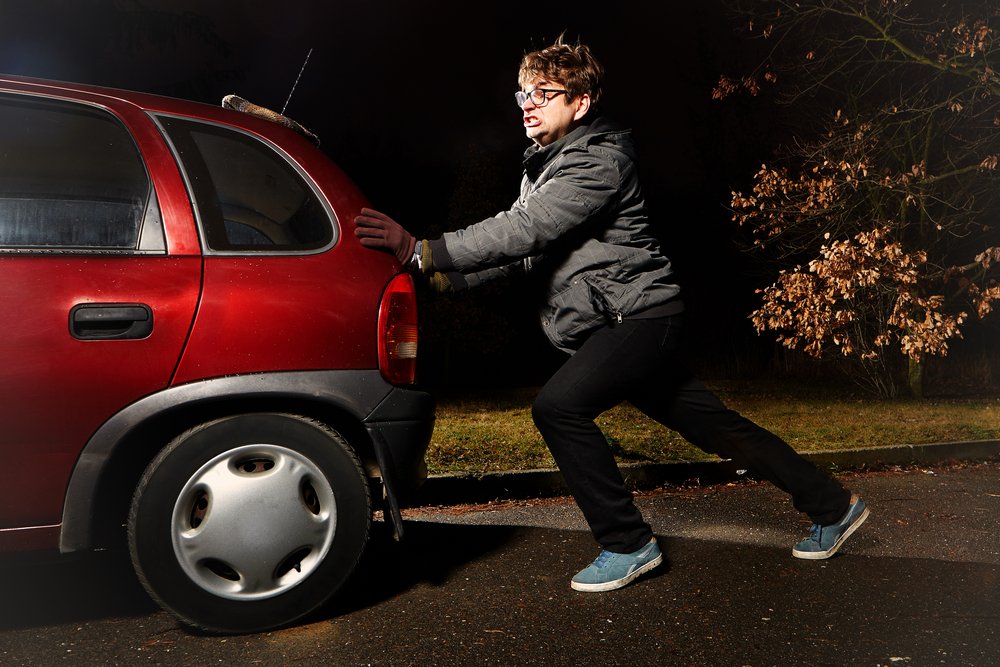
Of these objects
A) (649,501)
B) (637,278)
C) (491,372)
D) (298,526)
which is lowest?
(491,372)

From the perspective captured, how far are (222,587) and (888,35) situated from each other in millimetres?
10870

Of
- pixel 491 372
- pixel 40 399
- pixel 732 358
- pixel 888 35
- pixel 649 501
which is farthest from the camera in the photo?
pixel 491 372

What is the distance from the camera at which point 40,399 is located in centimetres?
283

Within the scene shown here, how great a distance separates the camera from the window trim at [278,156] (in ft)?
10.0

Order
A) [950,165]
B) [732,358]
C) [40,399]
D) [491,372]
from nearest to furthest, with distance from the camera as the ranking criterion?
[40,399], [950,165], [732,358], [491,372]

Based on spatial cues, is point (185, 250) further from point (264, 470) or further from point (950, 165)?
point (950, 165)

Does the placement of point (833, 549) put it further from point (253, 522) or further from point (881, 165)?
point (881, 165)

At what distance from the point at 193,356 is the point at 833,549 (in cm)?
267

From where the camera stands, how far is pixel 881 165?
1320cm

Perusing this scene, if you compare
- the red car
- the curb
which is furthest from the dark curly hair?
the curb

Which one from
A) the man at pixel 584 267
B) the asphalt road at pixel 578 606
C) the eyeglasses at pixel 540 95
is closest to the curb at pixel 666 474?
the asphalt road at pixel 578 606

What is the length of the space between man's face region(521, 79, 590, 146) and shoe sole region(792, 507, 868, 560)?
198 centimetres

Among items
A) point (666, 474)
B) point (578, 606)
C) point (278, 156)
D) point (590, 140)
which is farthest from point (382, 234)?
point (666, 474)

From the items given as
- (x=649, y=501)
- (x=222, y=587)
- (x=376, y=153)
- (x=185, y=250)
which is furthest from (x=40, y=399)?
(x=376, y=153)
